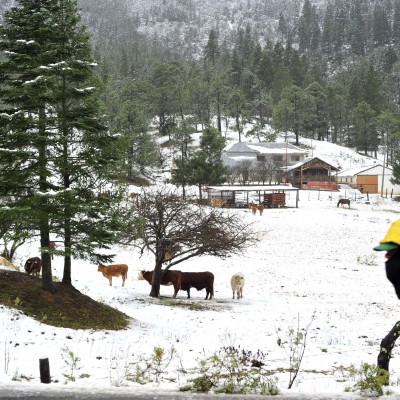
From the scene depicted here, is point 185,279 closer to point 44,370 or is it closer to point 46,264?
point 46,264

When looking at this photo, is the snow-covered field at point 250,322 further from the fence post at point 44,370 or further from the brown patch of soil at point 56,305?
the brown patch of soil at point 56,305

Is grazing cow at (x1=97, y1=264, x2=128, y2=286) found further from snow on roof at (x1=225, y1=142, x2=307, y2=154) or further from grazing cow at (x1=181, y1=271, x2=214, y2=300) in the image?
snow on roof at (x1=225, y1=142, x2=307, y2=154)

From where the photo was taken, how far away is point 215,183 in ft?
204

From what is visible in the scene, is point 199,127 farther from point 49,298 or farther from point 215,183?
point 49,298

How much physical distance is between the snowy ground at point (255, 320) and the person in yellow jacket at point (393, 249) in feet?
11.2

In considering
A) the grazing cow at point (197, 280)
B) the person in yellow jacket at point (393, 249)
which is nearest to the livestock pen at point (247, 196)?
the grazing cow at point (197, 280)

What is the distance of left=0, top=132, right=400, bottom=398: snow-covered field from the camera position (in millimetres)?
7964

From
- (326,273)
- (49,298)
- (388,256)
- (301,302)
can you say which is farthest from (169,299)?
(388,256)

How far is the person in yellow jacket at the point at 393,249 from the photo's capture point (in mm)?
3043

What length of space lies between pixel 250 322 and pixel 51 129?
8.08 m

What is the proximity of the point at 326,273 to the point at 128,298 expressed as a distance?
1345 centimetres

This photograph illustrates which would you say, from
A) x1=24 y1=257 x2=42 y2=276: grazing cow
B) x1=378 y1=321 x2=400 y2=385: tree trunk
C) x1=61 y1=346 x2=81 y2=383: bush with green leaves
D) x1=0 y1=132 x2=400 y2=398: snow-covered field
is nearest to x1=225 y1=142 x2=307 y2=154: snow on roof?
x1=0 y1=132 x2=400 y2=398: snow-covered field

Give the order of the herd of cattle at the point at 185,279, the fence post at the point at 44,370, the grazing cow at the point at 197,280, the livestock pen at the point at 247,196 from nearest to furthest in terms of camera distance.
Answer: the fence post at the point at 44,370
the herd of cattle at the point at 185,279
the grazing cow at the point at 197,280
the livestock pen at the point at 247,196

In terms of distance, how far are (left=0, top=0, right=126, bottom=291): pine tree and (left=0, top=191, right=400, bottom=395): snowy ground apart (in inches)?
103
